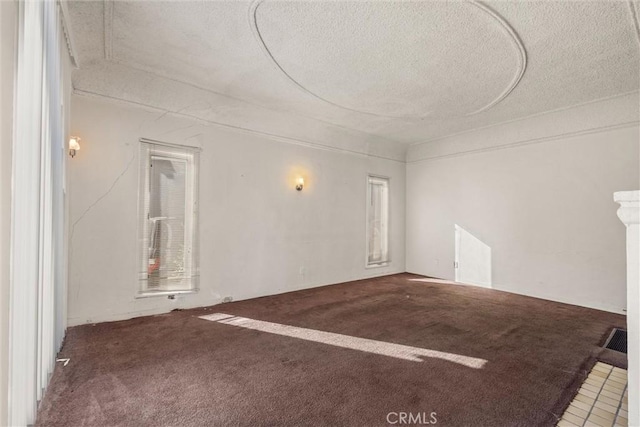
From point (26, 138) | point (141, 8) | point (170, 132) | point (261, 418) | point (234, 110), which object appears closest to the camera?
point (26, 138)

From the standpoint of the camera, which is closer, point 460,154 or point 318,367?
point 318,367

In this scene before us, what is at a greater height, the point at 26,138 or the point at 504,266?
the point at 26,138

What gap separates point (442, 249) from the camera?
6469 mm

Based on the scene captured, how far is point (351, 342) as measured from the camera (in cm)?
312

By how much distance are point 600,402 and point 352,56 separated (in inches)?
141

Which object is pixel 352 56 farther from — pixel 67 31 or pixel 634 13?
pixel 67 31

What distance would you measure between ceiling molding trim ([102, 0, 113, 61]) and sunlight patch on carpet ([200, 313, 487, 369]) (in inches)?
123

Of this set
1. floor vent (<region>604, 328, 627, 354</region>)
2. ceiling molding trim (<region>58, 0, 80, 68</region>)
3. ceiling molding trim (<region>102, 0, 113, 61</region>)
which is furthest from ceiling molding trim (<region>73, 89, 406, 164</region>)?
floor vent (<region>604, 328, 627, 354</region>)

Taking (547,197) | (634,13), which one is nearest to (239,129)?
(634,13)

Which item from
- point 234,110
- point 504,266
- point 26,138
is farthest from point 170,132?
point 504,266

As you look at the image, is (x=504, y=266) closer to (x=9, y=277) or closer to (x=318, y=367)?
(x=318, y=367)

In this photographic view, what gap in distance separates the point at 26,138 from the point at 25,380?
50.0 inches

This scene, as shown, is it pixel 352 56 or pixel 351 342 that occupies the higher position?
pixel 352 56

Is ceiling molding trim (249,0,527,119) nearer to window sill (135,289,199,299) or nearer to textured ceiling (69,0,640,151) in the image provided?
textured ceiling (69,0,640,151)
